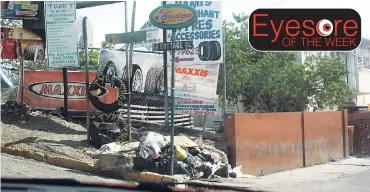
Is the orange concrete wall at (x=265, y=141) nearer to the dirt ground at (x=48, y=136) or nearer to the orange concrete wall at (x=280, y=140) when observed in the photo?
the orange concrete wall at (x=280, y=140)

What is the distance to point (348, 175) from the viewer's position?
39.1 ft

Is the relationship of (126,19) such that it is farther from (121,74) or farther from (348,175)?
(348,175)

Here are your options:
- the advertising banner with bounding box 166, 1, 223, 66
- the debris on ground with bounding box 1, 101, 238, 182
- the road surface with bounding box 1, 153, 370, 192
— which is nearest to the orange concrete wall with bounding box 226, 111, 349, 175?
the road surface with bounding box 1, 153, 370, 192

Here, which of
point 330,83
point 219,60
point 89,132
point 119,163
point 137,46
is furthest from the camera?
point 330,83

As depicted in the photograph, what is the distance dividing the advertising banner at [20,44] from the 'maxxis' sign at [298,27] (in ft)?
25.9

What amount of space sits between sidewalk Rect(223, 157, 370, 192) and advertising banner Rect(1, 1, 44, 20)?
5.58 m

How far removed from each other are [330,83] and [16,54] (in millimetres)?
11324

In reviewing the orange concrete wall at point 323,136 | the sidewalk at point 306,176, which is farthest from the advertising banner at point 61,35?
the orange concrete wall at point 323,136

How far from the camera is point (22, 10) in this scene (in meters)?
10.9

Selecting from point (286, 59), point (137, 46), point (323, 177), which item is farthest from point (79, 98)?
point (286, 59)

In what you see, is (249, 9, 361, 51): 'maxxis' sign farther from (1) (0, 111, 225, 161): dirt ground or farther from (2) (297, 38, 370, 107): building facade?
(2) (297, 38, 370, 107): building facade

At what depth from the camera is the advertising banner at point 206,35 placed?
11.3m

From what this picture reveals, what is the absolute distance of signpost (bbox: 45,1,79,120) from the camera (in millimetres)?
10391

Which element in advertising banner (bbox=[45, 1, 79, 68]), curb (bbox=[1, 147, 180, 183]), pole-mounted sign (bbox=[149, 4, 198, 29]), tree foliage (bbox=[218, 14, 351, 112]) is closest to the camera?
pole-mounted sign (bbox=[149, 4, 198, 29])
